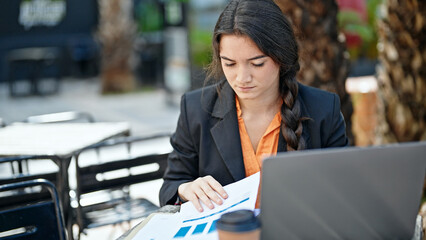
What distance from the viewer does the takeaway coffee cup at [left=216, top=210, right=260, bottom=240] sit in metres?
1.11

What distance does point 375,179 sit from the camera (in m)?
1.26

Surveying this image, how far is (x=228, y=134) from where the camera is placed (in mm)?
2072

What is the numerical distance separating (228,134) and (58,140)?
5.54 ft

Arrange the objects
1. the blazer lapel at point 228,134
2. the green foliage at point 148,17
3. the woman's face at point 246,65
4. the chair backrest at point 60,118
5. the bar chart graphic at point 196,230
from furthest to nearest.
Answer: the green foliage at point 148,17
the chair backrest at point 60,118
the blazer lapel at point 228,134
the woman's face at point 246,65
the bar chart graphic at point 196,230

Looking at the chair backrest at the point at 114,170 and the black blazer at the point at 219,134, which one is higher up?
the black blazer at the point at 219,134

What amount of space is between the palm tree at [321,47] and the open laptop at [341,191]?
6.99ft

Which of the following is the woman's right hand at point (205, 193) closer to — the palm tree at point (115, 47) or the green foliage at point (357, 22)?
the green foliage at point (357, 22)

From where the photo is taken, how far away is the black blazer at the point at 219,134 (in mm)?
2053

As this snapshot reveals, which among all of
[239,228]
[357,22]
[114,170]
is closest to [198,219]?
[239,228]

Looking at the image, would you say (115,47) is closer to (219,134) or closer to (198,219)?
(219,134)

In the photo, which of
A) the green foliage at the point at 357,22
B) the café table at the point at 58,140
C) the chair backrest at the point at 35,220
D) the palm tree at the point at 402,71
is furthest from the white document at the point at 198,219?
the green foliage at the point at 357,22

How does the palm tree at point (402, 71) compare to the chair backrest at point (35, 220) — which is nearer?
the chair backrest at point (35, 220)

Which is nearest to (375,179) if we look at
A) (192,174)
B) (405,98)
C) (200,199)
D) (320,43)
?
(200,199)

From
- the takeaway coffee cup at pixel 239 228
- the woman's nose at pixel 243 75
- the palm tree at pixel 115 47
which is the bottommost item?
the palm tree at pixel 115 47
